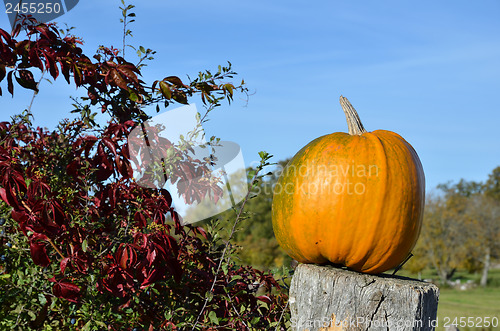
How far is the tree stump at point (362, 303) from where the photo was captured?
2.46 meters

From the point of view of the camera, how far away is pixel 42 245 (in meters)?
2.39

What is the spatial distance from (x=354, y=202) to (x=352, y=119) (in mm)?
659

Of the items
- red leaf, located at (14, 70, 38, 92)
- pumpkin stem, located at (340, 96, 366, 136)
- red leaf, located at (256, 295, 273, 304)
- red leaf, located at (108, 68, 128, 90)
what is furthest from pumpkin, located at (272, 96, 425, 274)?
red leaf, located at (14, 70, 38, 92)

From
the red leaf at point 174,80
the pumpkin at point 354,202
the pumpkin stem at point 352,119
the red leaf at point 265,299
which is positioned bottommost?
the red leaf at point 265,299

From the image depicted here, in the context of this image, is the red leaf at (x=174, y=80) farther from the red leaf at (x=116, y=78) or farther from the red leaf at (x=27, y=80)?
the red leaf at (x=27, y=80)

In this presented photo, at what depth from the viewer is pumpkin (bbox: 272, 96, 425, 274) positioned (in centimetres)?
243

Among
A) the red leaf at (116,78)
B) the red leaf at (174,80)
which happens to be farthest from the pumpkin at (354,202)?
the red leaf at (116,78)

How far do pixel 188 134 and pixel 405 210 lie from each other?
141cm

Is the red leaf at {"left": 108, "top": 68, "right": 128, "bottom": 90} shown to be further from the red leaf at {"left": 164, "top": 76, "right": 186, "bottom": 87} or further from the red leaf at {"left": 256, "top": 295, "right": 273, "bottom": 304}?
the red leaf at {"left": 256, "top": 295, "right": 273, "bottom": 304}

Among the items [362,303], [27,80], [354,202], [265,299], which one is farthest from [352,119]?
[27,80]

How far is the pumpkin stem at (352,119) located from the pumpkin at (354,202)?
12 centimetres

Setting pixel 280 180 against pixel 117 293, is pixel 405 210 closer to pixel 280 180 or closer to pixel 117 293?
pixel 280 180

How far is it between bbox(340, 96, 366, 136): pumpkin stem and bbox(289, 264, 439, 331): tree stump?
0.88m

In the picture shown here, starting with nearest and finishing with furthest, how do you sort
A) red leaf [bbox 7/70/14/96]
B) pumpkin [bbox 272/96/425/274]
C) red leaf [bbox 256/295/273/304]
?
1. pumpkin [bbox 272/96/425/274]
2. red leaf [bbox 7/70/14/96]
3. red leaf [bbox 256/295/273/304]
